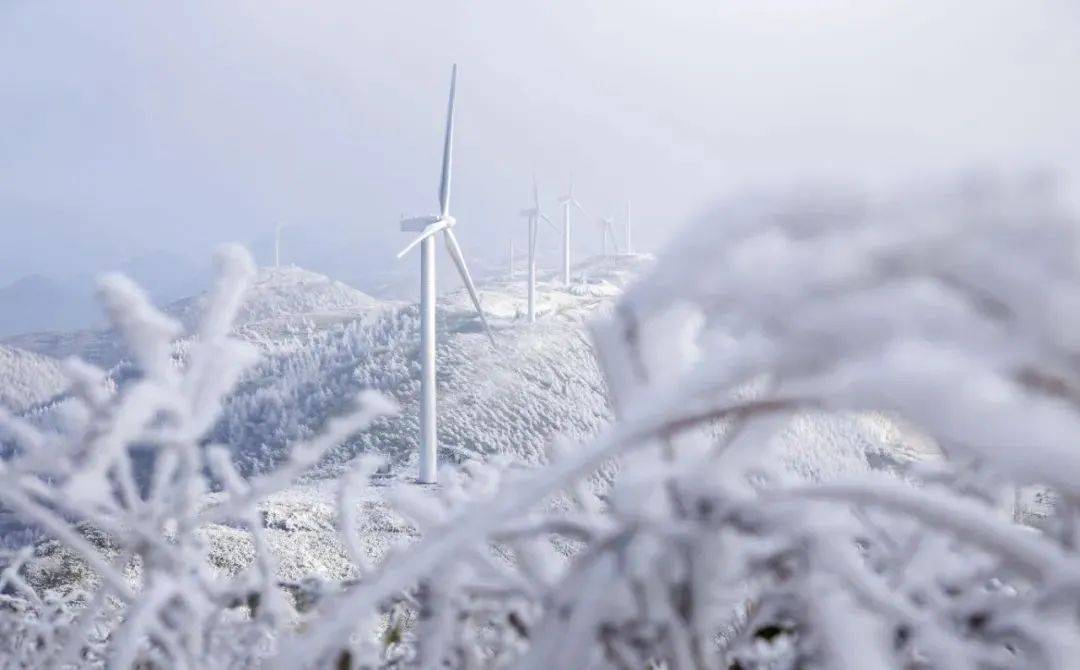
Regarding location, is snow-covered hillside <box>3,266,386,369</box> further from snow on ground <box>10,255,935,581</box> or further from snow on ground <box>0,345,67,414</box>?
snow on ground <box>10,255,935,581</box>

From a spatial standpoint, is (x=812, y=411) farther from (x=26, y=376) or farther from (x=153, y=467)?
(x=26, y=376)

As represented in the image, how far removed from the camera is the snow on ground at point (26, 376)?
343 ft

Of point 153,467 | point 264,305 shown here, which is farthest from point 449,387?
point 264,305

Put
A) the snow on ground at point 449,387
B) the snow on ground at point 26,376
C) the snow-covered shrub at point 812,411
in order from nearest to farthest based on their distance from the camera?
the snow-covered shrub at point 812,411 → the snow on ground at point 449,387 → the snow on ground at point 26,376

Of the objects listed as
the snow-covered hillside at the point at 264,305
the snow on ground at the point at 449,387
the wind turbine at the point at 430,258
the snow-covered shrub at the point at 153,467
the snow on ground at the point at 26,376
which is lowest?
the snow on ground at the point at 26,376

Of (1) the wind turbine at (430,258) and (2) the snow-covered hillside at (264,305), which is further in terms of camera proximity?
(2) the snow-covered hillside at (264,305)

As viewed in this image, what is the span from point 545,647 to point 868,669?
28 centimetres

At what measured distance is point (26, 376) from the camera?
109 metres

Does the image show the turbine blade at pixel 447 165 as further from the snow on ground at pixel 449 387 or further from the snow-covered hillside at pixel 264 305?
the snow-covered hillside at pixel 264 305

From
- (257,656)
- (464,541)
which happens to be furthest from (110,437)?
(257,656)

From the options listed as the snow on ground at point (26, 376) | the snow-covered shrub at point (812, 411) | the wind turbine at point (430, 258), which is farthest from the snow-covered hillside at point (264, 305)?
the snow-covered shrub at point (812, 411)

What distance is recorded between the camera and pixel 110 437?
3.57 feet

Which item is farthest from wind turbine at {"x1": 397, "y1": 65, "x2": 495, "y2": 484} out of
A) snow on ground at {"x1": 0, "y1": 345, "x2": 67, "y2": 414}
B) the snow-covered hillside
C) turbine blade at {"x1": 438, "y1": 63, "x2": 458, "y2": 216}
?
snow on ground at {"x1": 0, "y1": 345, "x2": 67, "y2": 414}

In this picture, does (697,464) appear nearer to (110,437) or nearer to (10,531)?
(110,437)
